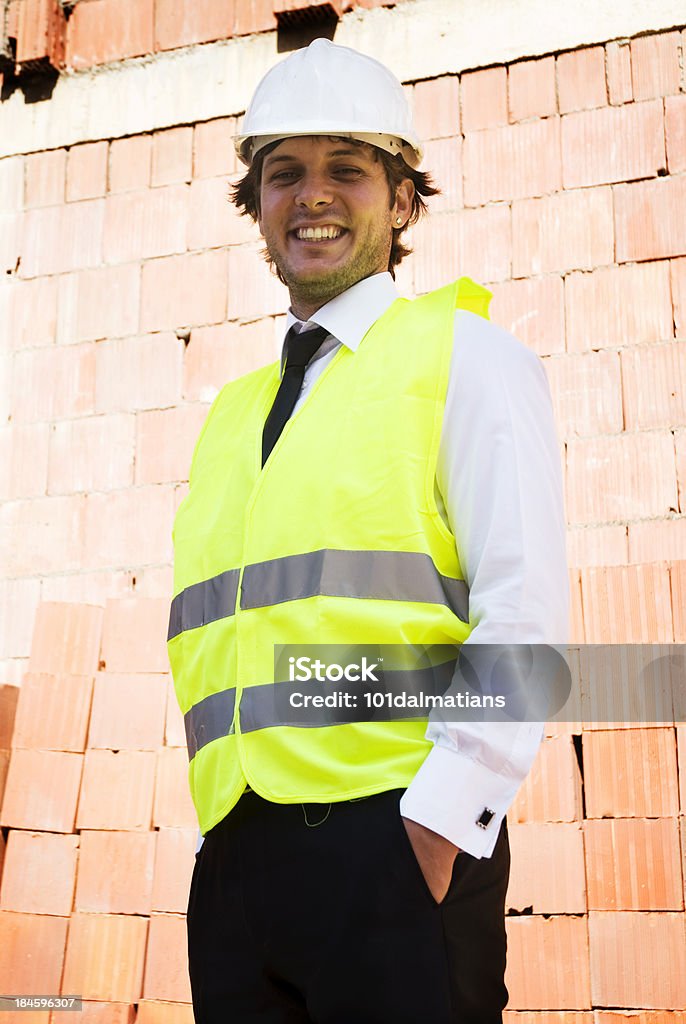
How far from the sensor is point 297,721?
2.07m

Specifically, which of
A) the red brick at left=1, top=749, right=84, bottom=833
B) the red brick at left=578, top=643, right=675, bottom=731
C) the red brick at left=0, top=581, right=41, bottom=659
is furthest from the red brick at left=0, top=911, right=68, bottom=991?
the red brick at left=578, top=643, right=675, bottom=731

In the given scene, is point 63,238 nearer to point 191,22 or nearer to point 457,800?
point 191,22

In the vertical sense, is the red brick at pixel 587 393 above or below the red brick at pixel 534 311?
below

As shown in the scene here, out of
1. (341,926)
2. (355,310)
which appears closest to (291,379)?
(355,310)

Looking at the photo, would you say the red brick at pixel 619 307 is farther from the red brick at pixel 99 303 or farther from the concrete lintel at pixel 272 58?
the red brick at pixel 99 303

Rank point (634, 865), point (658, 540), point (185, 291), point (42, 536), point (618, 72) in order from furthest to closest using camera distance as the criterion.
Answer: point (185, 291), point (42, 536), point (618, 72), point (658, 540), point (634, 865)

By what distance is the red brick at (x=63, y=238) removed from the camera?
5.88 m

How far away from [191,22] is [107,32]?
0.47 meters

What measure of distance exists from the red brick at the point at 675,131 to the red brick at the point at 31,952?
12.4 ft

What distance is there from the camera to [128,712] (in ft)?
16.1

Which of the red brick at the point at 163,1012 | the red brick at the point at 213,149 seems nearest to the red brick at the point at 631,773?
the red brick at the point at 163,1012

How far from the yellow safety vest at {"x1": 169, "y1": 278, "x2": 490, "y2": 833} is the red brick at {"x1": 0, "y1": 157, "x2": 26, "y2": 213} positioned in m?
4.13

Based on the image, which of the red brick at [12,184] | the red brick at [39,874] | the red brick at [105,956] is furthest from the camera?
the red brick at [12,184]

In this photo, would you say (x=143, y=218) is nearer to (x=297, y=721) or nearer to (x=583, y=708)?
(x=583, y=708)
